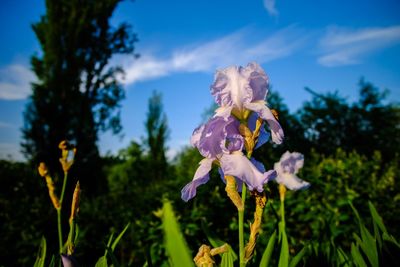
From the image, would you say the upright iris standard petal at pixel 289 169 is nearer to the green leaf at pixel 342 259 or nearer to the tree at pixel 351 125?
the green leaf at pixel 342 259

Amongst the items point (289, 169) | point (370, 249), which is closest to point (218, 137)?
point (370, 249)

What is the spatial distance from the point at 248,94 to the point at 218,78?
0.14 m

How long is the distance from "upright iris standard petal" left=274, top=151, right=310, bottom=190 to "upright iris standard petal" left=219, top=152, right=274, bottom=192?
4.29 feet

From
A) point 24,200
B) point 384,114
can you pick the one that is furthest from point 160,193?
point 384,114

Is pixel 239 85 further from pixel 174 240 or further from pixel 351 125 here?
pixel 351 125

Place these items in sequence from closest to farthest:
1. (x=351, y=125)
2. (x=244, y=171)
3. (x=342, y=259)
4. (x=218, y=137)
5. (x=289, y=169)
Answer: (x=244, y=171)
(x=218, y=137)
(x=342, y=259)
(x=289, y=169)
(x=351, y=125)

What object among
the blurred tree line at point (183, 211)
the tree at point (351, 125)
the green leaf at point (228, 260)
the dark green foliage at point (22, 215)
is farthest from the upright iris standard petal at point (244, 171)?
the tree at point (351, 125)

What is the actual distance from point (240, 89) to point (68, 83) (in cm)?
1549

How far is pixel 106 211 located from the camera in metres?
4.38

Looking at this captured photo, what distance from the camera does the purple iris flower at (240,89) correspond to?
3.62 ft

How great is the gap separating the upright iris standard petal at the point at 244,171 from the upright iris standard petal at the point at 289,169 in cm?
131

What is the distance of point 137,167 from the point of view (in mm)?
16719

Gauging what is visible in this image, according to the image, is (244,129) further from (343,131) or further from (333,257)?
(343,131)

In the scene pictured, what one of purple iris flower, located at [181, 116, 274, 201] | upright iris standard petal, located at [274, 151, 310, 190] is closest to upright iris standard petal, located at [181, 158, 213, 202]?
purple iris flower, located at [181, 116, 274, 201]
